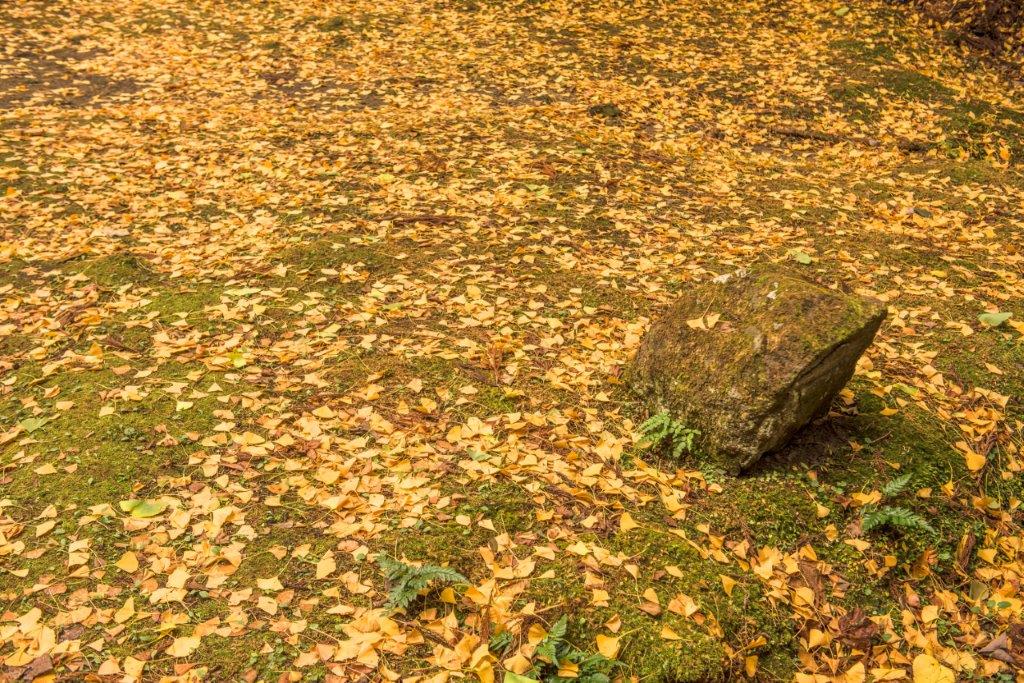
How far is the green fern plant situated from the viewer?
327 centimetres

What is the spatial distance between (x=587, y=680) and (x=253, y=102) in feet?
29.4

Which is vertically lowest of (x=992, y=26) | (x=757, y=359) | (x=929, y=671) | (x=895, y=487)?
(x=929, y=671)

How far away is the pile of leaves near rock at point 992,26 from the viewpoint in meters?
11.1

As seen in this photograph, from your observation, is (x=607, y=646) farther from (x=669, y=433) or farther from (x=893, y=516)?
(x=893, y=516)

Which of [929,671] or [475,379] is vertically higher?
[475,379]

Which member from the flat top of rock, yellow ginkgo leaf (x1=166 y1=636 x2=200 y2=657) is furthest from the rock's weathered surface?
yellow ginkgo leaf (x1=166 y1=636 x2=200 y2=657)

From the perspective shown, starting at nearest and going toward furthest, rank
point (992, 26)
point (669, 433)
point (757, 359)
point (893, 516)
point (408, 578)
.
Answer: point (408, 578) < point (893, 516) < point (757, 359) < point (669, 433) < point (992, 26)

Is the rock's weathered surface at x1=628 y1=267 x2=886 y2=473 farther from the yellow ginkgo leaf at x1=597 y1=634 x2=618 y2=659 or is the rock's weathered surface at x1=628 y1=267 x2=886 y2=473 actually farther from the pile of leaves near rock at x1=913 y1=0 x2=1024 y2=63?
the pile of leaves near rock at x1=913 y1=0 x2=1024 y2=63

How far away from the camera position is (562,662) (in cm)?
313

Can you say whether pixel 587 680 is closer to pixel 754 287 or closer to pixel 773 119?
pixel 754 287

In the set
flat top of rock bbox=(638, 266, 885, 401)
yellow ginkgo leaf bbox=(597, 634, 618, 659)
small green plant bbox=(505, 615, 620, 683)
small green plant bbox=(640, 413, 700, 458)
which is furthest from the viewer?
small green plant bbox=(640, 413, 700, 458)

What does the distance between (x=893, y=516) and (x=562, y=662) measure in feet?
6.64

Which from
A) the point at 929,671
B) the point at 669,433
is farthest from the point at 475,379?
the point at 929,671

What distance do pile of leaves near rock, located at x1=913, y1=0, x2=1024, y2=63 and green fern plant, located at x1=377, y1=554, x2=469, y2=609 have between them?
12.2m
